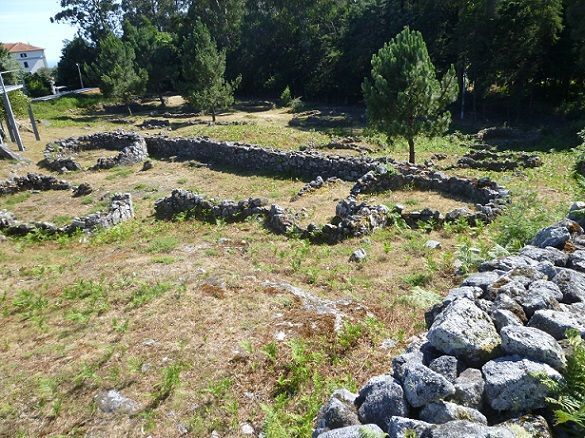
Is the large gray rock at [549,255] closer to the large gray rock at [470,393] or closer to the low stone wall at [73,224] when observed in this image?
the large gray rock at [470,393]

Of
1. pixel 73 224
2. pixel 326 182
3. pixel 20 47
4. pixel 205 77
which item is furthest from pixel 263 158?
pixel 20 47

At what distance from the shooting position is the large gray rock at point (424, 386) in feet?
12.9

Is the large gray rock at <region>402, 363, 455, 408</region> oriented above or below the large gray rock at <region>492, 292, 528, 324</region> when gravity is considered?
below

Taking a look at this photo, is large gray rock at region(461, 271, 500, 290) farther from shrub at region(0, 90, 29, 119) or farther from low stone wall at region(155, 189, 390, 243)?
Result: shrub at region(0, 90, 29, 119)

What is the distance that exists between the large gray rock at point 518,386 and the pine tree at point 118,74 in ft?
162

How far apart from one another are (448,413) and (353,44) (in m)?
49.6

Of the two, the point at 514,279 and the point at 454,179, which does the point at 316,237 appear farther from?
the point at 514,279

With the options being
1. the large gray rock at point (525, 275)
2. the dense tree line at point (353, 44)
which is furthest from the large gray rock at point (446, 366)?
the dense tree line at point (353, 44)

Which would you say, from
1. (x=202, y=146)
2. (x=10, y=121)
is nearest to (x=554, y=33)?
(x=202, y=146)

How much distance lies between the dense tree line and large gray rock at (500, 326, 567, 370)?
3278 cm

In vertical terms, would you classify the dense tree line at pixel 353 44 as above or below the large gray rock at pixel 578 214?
above

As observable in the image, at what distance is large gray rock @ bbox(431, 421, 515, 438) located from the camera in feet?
11.1

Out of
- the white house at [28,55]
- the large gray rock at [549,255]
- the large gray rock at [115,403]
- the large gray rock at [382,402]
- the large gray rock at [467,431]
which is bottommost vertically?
the large gray rock at [115,403]

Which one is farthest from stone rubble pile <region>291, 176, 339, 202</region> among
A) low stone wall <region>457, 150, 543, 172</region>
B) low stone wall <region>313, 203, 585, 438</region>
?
low stone wall <region>313, 203, 585, 438</region>
